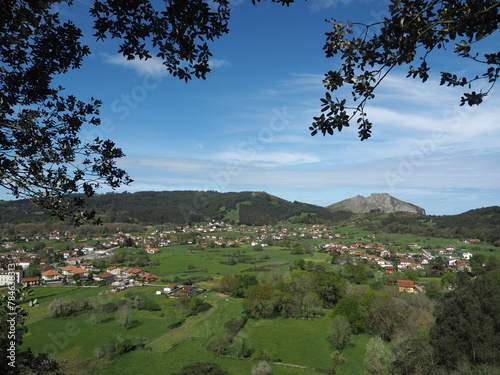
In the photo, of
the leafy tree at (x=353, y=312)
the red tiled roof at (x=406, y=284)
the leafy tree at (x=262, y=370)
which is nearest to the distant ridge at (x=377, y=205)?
the red tiled roof at (x=406, y=284)

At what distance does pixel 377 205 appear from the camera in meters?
168

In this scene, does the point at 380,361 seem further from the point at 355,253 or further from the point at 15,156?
the point at 355,253

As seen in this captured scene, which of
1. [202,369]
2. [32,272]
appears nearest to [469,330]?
[202,369]

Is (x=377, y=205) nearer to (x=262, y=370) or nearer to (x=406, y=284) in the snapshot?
(x=406, y=284)

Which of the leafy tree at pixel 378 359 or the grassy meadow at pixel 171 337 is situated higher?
the leafy tree at pixel 378 359

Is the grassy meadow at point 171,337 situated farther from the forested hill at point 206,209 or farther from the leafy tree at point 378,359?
the forested hill at point 206,209

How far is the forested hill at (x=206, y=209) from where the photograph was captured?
409 feet

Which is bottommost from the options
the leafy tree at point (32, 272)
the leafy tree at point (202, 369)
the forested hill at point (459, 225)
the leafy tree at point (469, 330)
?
the leafy tree at point (202, 369)

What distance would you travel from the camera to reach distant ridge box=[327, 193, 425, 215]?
160m

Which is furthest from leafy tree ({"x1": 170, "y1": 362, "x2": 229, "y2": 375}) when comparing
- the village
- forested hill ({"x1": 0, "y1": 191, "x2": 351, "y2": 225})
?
forested hill ({"x1": 0, "y1": 191, "x2": 351, "y2": 225})

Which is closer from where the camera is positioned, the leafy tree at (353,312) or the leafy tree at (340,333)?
the leafy tree at (340,333)

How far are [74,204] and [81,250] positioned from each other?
74024 millimetres

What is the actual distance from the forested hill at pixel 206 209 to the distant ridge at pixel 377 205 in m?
20.0

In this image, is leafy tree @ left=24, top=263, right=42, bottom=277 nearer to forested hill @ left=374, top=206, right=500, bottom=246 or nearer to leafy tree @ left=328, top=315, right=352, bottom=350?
leafy tree @ left=328, top=315, right=352, bottom=350
